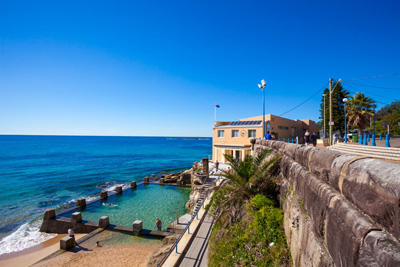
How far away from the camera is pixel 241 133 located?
2902 cm

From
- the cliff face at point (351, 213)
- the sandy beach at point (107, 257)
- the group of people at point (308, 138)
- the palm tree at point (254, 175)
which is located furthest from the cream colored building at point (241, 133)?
the cliff face at point (351, 213)

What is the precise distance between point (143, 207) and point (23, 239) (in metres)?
11.5

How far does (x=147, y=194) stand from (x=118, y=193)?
14.5 feet

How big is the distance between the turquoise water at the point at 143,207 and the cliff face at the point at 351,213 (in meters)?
18.7

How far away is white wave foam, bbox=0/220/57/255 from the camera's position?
16.5 meters

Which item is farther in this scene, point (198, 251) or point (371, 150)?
point (371, 150)

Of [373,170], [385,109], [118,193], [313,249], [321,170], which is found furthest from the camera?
[385,109]

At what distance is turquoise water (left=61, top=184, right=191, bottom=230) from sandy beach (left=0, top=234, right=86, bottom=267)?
5.28 metres

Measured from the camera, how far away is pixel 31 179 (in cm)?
3972

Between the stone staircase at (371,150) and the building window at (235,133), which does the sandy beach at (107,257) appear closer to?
the stone staircase at (371,150)

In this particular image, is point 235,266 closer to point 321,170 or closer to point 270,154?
point 321,170

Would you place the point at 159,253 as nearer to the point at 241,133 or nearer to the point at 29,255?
the point at 29,255

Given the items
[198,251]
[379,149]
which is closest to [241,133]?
[379,149]

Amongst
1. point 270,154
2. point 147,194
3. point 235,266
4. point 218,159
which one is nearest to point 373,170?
point 235,266
